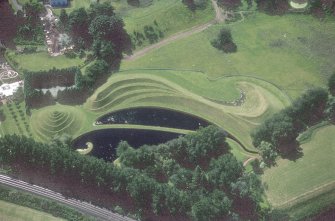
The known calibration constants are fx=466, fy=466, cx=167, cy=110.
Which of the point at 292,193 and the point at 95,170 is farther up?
the point at 95,170

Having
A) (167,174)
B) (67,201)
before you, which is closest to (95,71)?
(167,174)

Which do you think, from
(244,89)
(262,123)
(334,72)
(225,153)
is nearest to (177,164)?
(225,153)

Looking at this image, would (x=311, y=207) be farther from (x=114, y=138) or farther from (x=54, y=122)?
(x=54, y=122)

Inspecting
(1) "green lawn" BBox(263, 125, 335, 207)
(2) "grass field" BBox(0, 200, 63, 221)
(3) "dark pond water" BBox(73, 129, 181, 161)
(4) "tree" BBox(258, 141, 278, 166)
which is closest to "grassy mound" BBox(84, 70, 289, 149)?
(3) "dark pond water" BBox(73, 129, 181, 161)

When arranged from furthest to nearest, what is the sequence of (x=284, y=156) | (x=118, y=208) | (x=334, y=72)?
1. (x=334, y=72)
2. (x=284, y=156)
3. (x=118, y=208)

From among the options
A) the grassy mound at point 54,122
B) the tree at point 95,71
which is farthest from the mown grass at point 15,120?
the tree at point 95,71

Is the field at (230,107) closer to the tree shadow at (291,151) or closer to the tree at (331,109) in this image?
the tree shadow at (291,151)

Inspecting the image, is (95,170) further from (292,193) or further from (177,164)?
(292,193)
